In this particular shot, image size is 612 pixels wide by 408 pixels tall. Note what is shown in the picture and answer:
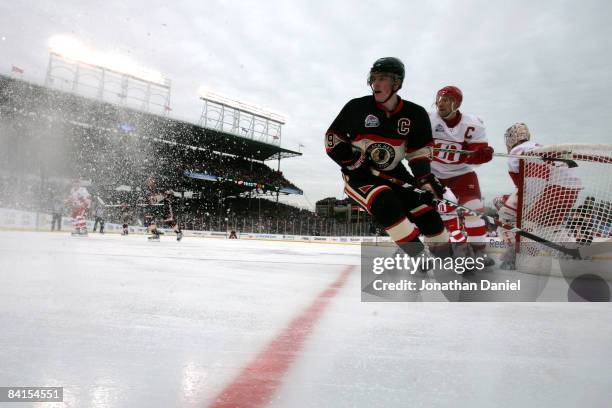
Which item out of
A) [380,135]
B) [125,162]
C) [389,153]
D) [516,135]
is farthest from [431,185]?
[125,162]

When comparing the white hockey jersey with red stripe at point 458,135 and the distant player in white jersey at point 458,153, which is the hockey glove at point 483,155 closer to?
the distant player in white jersey at point 458,153

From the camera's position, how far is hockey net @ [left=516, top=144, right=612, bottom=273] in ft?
10.3

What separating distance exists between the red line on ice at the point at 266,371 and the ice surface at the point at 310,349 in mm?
24

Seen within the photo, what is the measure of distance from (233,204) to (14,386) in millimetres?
26205

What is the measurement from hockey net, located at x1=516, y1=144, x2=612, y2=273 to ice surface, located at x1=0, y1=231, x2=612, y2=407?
164cm

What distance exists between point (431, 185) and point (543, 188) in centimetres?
191

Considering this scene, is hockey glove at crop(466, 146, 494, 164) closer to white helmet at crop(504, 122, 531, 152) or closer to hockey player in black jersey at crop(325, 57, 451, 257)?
white helmet at crop(504, 122, 531, 152)

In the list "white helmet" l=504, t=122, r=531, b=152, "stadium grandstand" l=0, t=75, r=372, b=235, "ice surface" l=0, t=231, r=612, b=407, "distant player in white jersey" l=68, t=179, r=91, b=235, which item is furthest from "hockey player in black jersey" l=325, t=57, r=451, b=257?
"stadium grandstand" l=0, t=75, r=372, b=235

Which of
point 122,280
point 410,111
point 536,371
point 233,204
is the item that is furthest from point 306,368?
point 233,204

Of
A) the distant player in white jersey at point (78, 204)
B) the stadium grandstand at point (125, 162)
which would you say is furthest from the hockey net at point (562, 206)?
the stadium grandstand at point (125, 162)

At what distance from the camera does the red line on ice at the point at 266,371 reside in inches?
29.3

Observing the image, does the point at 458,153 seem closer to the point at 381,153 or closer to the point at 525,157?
the point at 525,157

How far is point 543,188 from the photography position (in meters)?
3.54

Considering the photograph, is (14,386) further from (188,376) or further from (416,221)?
(416,221)
